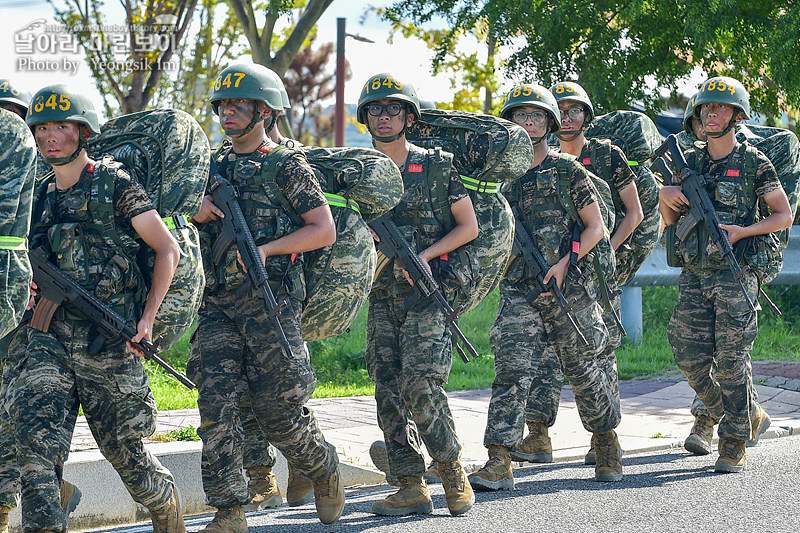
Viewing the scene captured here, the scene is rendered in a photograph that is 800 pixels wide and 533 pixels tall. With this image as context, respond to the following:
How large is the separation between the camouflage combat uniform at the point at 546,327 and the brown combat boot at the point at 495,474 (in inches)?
3.8

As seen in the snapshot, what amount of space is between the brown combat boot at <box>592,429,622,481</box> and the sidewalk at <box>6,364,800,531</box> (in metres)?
0.78

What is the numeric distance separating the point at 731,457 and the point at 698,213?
62.8 inches

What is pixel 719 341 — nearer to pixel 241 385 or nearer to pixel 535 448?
pixel 535 448

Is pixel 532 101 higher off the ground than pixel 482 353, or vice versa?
pixel 532 101

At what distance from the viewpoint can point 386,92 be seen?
6.51 meters

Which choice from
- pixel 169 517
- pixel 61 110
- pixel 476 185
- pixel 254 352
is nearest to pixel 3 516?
pixel 169 517

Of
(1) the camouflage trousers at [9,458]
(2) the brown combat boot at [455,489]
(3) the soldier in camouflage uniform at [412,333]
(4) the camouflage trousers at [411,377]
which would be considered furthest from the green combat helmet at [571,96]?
(1) the camouflage trousers at [9,458]

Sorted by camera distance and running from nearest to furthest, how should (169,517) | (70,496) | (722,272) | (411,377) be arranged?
(169,517), (70,496), (411,377), (722,272)

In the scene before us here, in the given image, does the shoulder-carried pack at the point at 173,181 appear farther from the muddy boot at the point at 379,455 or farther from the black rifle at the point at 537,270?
the black rifle at the point at 537,270

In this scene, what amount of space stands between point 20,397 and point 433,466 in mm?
3103

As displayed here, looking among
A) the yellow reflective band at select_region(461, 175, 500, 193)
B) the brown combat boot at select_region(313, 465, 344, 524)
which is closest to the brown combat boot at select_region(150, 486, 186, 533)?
the brown combat boot at select_region(313, 465, 344, 524)

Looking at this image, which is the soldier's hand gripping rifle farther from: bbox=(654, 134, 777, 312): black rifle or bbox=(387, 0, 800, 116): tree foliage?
bbox=(387, 0, 800, 116): tree foliage

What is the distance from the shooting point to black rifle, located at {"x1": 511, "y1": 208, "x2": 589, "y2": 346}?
7.28 metres

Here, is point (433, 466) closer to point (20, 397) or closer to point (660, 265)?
point (20, 397)
